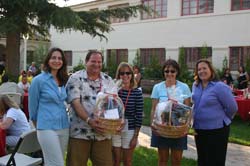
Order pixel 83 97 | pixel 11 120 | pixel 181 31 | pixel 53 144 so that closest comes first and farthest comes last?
pixel 53 144 → pixel 83 97 → pixel 11 120 → pixel 181 31

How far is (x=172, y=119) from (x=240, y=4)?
1960 cm

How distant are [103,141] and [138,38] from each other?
77.6 feet

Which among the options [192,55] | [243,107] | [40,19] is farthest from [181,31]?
[243,107]

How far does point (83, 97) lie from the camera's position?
425cm

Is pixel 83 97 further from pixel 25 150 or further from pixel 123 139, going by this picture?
pixel 25 150

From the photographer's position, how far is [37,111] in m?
4.20

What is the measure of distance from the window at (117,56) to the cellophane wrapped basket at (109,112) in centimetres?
2458

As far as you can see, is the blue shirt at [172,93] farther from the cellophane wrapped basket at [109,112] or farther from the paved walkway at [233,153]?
the paved walkway at [233,153]

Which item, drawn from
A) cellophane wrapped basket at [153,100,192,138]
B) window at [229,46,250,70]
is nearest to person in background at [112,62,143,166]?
cellophane wrapped basket at [153,100,192,138]

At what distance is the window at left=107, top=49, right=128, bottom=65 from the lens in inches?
1135

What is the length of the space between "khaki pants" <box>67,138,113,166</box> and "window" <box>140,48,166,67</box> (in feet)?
70.1

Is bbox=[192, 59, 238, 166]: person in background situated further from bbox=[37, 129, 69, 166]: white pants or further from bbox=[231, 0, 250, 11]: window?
bbox=[231, 0, 250, 11]: window

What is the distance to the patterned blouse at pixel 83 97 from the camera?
423 cm

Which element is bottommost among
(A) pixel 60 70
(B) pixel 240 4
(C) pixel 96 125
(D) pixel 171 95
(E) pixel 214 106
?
(C) pixel 96 125
